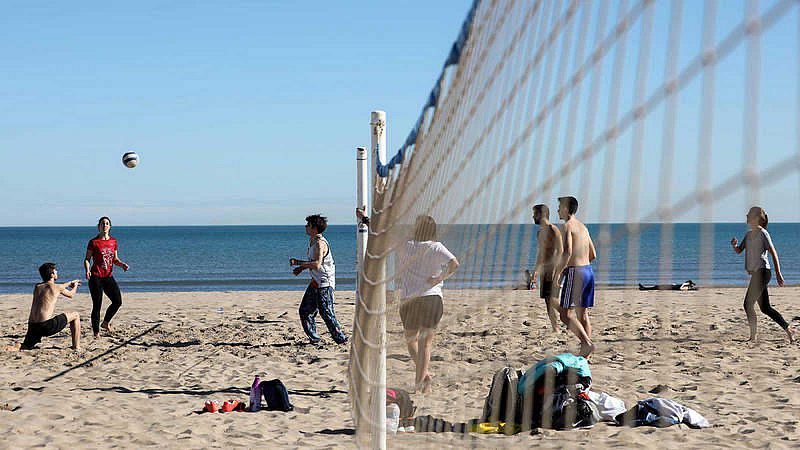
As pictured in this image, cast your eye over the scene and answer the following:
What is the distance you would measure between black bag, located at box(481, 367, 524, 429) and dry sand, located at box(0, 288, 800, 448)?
232 mm

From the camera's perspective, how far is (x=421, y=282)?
4660 mm

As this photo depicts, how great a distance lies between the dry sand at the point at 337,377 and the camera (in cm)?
559

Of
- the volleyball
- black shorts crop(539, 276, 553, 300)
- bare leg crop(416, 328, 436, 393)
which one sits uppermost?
the volleyball

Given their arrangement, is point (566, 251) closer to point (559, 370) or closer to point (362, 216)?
point (559, 370)

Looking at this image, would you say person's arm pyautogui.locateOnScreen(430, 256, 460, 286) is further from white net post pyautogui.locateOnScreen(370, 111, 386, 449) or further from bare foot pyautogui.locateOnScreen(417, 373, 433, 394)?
bare foot pyautogui.locateOnScreen(417, 373, 433, 394)

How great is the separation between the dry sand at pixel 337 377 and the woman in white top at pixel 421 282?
0.11 meters

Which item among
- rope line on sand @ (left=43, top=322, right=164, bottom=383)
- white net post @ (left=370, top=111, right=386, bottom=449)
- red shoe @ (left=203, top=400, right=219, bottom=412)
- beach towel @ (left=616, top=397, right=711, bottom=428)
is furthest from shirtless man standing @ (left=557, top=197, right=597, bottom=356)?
rope line on sand @ (left=43, top=322, right=164, bottom=383)

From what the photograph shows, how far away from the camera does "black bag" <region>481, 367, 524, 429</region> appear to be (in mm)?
5504

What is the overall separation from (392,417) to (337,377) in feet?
8.66

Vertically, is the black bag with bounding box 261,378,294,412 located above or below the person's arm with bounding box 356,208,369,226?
below

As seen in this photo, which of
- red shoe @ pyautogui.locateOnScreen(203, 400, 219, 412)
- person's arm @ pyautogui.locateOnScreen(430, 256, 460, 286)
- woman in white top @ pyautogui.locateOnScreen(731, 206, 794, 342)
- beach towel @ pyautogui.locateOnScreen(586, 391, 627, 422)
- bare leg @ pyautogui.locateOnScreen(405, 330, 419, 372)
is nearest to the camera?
person's arm @ pyautogui.locateOnScreen(430, 256, 460, 286)

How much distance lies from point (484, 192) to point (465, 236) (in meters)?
0.44

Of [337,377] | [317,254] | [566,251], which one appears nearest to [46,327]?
Result: [317,254]

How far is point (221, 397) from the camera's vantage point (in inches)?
278
